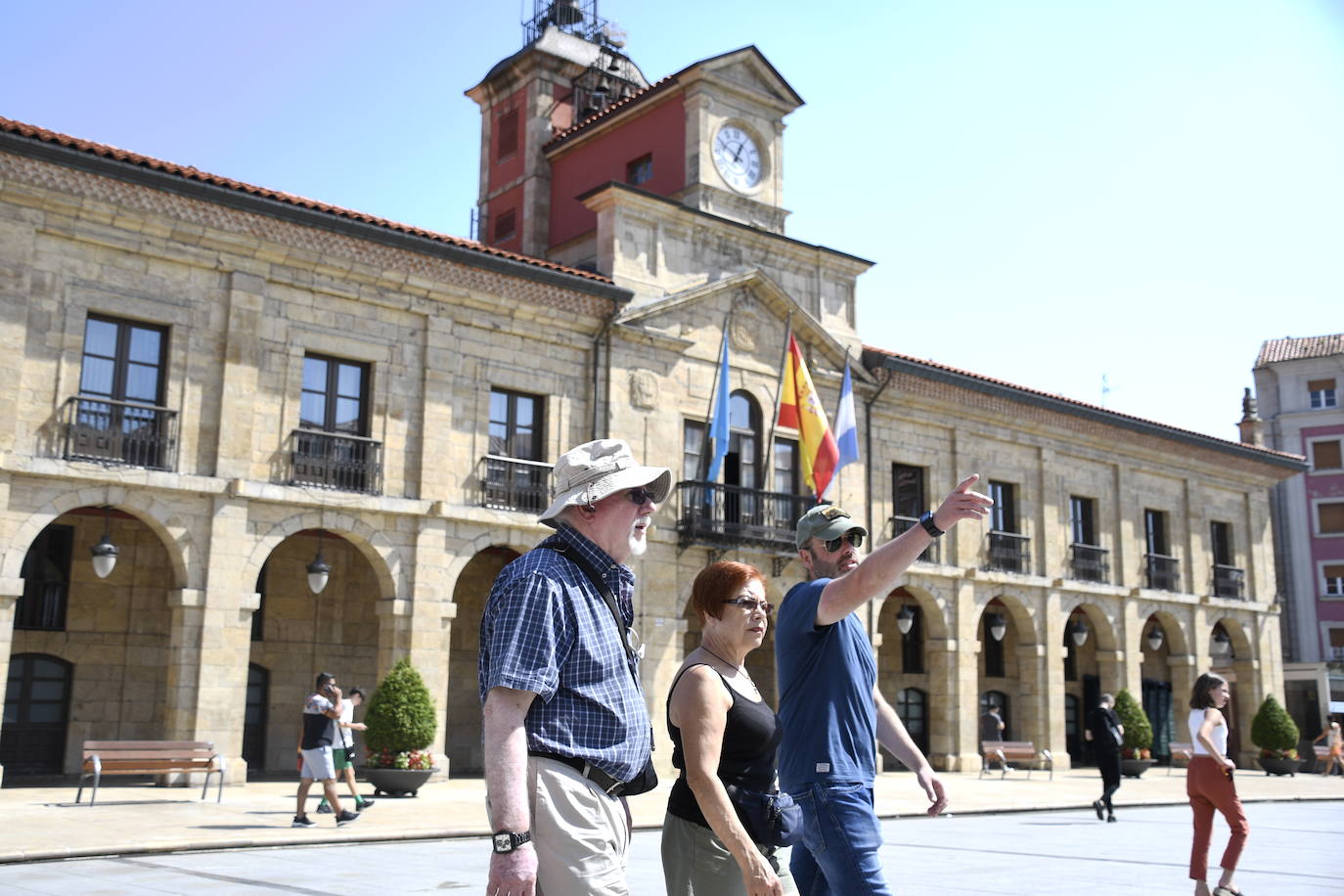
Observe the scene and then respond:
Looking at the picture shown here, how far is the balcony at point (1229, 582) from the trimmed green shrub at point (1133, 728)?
26.7ft

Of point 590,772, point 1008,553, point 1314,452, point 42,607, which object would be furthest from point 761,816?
point 1314,452

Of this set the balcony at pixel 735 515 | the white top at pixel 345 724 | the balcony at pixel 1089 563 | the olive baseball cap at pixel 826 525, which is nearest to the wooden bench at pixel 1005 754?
the balcony at pixel 1089 563

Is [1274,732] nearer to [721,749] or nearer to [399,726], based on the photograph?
[399,726]

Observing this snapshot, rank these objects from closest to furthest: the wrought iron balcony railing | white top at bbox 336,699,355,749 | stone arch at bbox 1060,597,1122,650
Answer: white top at bbox 336,699,355,749
the wrought iron balcony railing
stone arch at bbox 1060,597,1122,650

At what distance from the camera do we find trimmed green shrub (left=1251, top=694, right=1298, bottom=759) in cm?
3216

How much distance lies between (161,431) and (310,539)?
13.4ft

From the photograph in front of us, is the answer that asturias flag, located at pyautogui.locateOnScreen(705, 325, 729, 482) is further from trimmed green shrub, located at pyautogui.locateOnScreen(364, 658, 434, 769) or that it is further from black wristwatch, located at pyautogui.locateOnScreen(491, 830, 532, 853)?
black wristwatch, located at pyautogui.locateOnScreen(491, 830, 532, 853)

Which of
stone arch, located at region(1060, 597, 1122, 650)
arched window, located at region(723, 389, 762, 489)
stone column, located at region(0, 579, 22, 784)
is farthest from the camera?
stone arch, located at region(1060, 597, 1122, 650)

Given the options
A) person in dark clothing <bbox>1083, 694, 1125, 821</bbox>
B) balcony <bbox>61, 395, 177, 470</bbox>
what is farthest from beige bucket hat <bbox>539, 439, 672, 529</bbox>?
balcony <bbox>61, 395, 177, 470</bbox>

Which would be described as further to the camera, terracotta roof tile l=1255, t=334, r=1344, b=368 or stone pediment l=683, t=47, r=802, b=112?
terracotta roof tile l=1255, t=334, r=1344, b=368

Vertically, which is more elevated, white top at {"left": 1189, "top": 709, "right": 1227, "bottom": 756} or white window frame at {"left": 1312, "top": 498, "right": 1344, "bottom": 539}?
white window frame at {"left": 1312, "top": 498, "right": 1344, "bottom": 539}

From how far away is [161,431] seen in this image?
18.1m

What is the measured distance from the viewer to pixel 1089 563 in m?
31.3

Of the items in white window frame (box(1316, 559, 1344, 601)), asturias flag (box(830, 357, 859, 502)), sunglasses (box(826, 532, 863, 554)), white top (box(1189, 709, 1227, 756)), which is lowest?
white top (box(1189, 709, 1227, 756))
